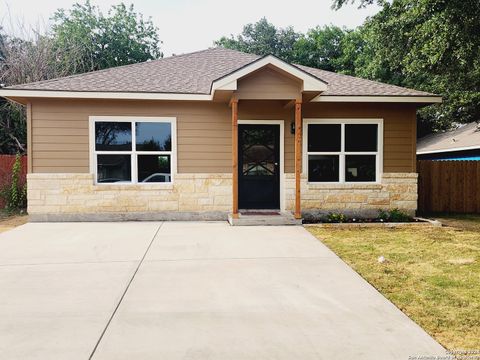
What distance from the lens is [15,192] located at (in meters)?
10.5

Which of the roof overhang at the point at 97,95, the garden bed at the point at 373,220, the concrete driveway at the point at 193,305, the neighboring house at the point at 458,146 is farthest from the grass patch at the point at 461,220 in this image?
the roof overhang at the point at 97,95

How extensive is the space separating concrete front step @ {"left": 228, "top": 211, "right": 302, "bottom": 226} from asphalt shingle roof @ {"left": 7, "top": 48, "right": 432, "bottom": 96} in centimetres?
311

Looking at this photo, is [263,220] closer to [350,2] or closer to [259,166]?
[259,166]

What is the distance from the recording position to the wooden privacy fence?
408 inches

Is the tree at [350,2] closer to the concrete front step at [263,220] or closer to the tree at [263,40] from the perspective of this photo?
the concrete front step at [263,220]

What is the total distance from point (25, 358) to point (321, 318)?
2.35 m

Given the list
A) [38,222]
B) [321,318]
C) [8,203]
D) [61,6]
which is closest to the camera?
[321,318]

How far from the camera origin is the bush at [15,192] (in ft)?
34.3

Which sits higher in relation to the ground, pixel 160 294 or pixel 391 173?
pixel 391 173

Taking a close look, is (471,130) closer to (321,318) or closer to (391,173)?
(391,173)

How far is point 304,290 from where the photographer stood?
3.82 m

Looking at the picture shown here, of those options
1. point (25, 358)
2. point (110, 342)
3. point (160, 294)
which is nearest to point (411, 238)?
point (160, 294)

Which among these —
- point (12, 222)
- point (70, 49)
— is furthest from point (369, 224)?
point (70, 49)

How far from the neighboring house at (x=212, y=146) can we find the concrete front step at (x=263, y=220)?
0.77 feet
